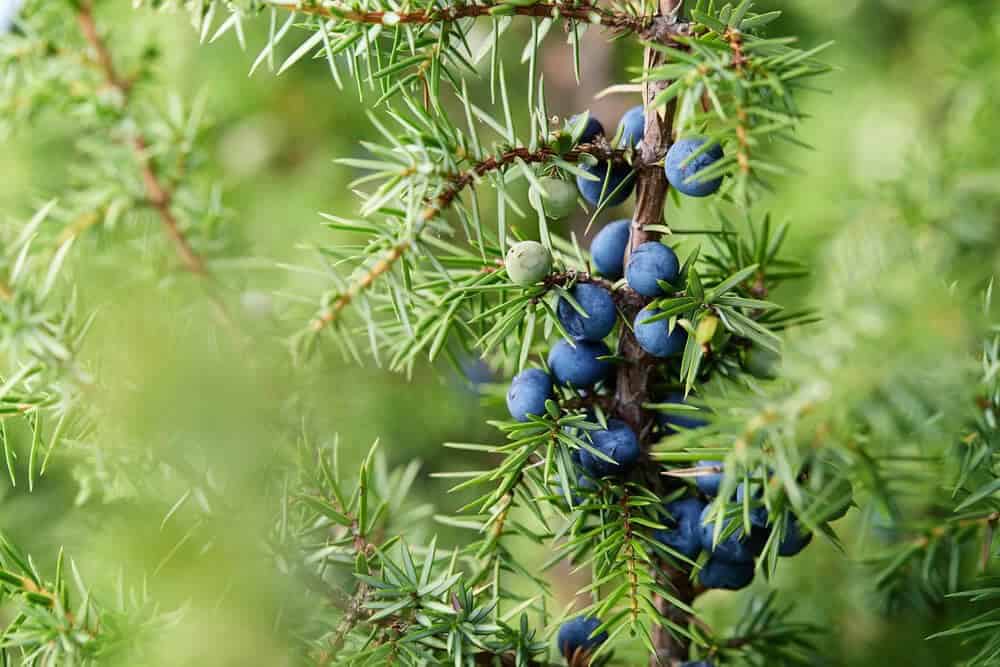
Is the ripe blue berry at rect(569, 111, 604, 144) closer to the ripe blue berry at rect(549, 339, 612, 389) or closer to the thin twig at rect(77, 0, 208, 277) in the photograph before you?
the ripe blue berry at rect(549, 339, 612, 389)

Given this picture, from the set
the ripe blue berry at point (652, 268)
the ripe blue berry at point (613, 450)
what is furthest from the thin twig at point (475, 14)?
the ripe blue berry at point (613, 450)

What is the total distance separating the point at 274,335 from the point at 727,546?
428 millimetres

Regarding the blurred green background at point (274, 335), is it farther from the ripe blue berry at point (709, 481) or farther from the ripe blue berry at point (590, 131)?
the ripe blue berry at point (590, 131)

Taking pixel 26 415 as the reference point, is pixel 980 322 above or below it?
above

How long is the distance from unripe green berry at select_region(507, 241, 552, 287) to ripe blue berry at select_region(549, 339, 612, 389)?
54 mm

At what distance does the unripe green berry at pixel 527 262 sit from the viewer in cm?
48

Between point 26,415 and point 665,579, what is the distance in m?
0.41

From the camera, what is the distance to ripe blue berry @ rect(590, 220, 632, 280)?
21.6 inches

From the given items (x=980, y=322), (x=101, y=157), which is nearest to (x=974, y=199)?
(x=980, y=322)

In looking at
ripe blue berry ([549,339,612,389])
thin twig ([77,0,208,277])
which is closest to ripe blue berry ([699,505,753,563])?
ripe blue berry ([549,339,612,389])

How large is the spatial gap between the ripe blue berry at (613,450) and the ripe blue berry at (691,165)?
145 mm

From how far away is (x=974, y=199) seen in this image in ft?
3.18

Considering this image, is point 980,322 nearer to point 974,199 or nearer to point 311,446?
point 311,446

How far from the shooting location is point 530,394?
51 cm
